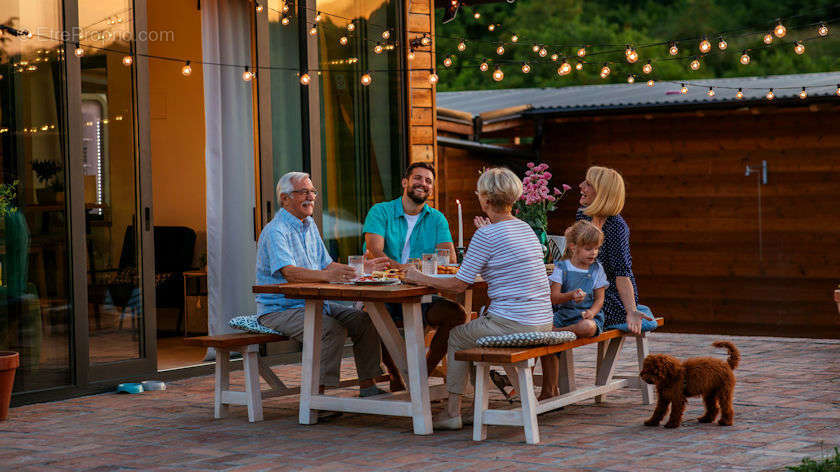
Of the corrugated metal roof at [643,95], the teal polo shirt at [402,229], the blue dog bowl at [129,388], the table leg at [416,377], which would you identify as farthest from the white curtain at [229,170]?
the corrugated metal roof at [643,95]

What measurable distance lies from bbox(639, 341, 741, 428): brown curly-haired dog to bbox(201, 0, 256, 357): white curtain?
132 inches

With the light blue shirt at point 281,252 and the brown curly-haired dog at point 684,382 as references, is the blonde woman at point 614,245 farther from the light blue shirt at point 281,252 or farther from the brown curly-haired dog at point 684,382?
the light blue shirt at point 281,252

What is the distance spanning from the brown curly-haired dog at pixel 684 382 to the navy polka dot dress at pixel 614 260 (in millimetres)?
579

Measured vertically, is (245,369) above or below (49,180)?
below

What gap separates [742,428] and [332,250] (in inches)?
148

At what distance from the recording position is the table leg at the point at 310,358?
5.03 m

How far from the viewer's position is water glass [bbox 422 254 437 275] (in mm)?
5012

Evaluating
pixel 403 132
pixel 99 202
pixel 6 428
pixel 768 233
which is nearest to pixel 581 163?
pixel 768 233

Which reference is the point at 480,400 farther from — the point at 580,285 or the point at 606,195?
the point at 606,195

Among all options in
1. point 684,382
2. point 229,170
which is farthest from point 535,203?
point 229,170

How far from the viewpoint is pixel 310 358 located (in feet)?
16.6

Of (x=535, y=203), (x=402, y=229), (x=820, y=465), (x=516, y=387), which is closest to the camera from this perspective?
(x=820, y=465)

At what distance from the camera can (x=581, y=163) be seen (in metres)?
11.7

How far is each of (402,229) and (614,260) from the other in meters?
1.31
